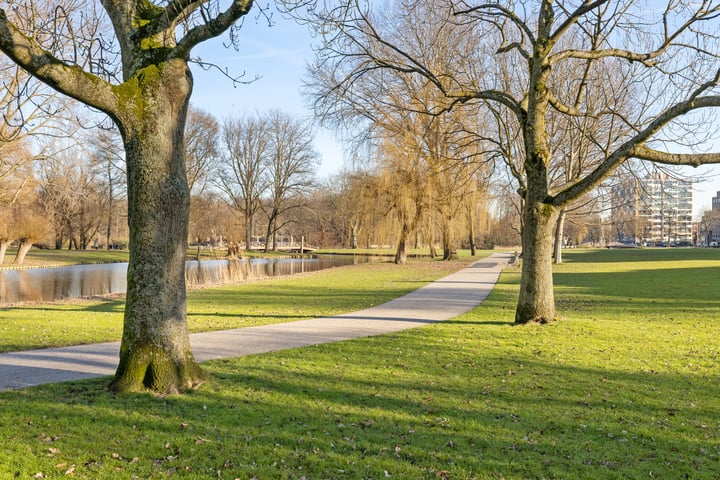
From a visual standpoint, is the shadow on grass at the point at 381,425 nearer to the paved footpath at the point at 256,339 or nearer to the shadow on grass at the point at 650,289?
the paved footpath at the point at 256,339

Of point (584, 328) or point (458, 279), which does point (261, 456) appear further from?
point (458, 279)

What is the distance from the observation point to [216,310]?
13.2 metres

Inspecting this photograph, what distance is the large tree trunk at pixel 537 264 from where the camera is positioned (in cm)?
1044

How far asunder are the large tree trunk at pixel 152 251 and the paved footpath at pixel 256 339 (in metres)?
1.27

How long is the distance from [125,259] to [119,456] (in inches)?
1653

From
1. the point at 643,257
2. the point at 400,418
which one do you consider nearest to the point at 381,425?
the point at 400,418

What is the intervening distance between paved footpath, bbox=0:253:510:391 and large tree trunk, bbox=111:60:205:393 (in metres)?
1.27

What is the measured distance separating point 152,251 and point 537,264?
7.39m

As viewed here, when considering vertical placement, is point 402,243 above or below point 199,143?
below

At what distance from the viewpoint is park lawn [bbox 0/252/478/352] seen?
936 centimetres

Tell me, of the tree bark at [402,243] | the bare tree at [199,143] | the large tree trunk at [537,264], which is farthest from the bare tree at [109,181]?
the large tree trunk at [537,264]

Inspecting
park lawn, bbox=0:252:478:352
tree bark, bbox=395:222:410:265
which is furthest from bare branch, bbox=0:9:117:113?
tree bark, bbox=395:222:410:265

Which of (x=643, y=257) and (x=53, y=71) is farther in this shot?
(x=643, y=257)

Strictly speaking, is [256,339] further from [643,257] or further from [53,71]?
[643,257]
